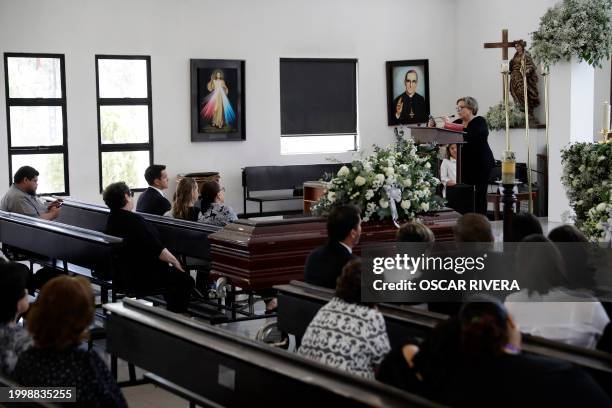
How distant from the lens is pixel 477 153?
380 inches

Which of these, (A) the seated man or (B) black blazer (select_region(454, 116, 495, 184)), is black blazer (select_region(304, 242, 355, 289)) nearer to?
(A) the seated man

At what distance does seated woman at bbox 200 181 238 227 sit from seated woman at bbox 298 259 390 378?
3944 mm

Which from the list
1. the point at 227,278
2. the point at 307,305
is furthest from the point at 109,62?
the point at 307,305

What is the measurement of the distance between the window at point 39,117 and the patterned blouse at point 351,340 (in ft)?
32.4

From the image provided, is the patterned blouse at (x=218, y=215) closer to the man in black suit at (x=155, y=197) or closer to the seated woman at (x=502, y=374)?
the man in black suit at (x=155, y=197)

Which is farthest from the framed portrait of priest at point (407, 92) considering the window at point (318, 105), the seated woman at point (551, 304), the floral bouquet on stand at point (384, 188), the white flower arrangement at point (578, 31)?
the seated woman at point (551, 304)

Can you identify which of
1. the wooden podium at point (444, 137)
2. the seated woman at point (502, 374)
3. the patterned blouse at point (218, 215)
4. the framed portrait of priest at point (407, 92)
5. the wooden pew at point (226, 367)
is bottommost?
the wooden pew at point (226, 367)

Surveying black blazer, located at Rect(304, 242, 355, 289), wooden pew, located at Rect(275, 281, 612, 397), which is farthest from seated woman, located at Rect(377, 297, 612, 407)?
black blazer, located at Rect(304, 242, 355, 289)

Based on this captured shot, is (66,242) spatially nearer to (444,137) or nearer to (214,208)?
(214,208)

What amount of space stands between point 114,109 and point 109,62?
65 centimetres

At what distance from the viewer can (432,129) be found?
31.8 ft

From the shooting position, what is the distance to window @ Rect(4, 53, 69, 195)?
497 inches

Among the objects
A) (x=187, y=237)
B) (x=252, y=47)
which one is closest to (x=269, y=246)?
(x=187, y=237)

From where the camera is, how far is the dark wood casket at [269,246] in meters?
6.23
